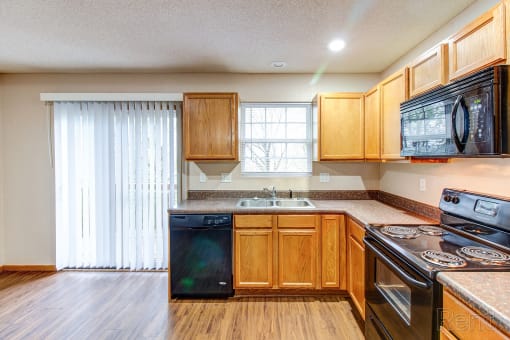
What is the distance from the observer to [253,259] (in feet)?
8.84

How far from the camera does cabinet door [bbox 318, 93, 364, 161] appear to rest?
2975 millimetres

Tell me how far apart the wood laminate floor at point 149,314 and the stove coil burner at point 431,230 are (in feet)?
3.24

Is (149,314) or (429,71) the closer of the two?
(429,71)

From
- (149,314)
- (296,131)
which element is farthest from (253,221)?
(296,131)

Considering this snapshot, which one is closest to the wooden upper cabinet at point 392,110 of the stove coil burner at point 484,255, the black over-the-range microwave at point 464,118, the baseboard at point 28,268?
the black over-the-range microwave at point 464,118

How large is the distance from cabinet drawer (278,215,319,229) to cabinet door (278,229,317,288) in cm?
6

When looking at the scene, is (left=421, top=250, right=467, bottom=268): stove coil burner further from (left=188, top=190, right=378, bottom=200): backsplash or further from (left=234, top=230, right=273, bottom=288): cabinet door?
(left=188, top=190, right=378, bottom=200): backsplash

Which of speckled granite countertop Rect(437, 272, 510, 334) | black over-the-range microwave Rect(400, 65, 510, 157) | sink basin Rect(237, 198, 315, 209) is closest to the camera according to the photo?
speckled granite countertop Rect(437, 272, 510, 334)

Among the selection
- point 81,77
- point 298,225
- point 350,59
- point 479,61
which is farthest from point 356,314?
point 81,77

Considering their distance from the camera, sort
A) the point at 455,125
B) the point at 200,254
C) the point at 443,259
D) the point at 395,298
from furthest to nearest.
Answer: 1. the point at 200,254
2. the point at 395,298
3. the point at 455,125
4. the point at 443,259

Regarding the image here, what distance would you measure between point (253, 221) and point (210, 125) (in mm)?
1126

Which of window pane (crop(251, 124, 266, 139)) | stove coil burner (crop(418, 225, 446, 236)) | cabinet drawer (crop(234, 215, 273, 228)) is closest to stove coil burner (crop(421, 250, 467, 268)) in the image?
stove coil burner (crop(418, 225, 446, 236))

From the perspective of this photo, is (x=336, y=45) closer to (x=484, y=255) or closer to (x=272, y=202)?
(x=272, y=202)

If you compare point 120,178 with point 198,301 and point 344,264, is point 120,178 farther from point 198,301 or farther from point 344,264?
point 344,264
